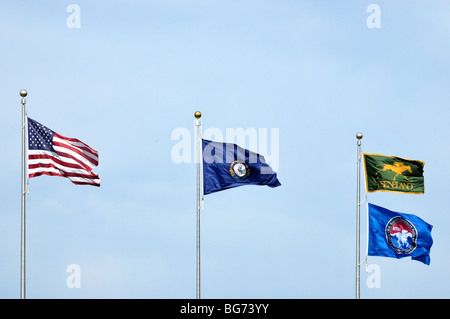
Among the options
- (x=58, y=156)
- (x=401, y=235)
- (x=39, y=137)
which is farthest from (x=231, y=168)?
(x=401, y=235)

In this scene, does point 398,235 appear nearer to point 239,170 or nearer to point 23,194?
point 239,170

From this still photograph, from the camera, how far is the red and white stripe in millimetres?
42406

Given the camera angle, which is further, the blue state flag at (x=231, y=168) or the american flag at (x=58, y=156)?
the blue state flag at (x=231, y=168)

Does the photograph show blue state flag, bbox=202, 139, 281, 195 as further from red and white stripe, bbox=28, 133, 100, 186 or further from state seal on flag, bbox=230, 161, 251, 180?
red and white stripe, bbox=28, 133, 100, 186

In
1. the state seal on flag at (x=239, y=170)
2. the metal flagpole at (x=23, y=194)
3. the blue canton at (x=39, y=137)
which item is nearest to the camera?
the metal flagpole at (x=23, y=194)

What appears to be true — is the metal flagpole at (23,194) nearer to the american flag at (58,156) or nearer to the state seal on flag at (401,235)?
the american flag at (58,156)

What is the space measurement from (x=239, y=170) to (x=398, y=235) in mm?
8962

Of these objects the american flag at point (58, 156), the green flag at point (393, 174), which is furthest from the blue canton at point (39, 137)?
the green flag at point (393, 174)

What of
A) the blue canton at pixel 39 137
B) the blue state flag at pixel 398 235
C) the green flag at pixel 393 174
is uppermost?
the blue canton at pixel 39 137

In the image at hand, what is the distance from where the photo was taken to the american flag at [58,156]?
4247 cm

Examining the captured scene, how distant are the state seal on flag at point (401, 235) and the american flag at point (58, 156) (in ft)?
47.7
